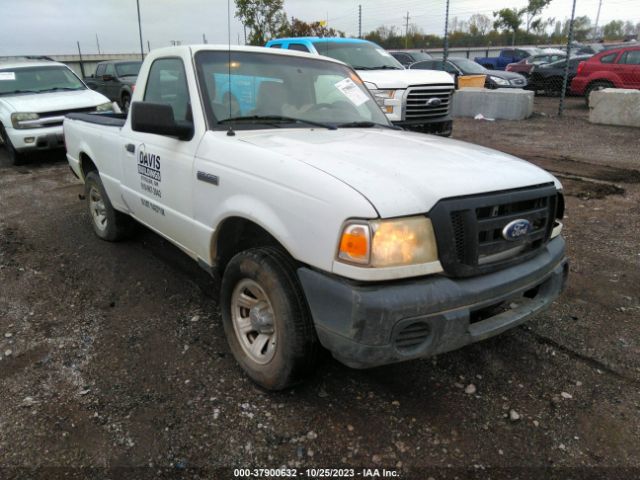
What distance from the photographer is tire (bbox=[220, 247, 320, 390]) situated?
2.39 meters

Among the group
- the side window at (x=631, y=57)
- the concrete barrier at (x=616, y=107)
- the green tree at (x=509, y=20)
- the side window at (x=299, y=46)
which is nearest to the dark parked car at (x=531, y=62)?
the side window at (x=631, y=57)

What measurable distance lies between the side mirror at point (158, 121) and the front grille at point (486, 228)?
5.59 ft

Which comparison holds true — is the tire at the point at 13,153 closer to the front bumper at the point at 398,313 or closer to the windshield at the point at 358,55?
the windshield at the point at 358,55

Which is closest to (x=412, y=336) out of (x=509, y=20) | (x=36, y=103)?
(x=36, y=103)

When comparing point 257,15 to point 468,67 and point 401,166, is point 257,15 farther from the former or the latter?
point 401,166

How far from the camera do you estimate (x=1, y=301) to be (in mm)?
3877

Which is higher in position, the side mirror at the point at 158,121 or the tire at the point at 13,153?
the side mirror at the point at 158,121

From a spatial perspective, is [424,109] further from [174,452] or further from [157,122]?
[174,452]

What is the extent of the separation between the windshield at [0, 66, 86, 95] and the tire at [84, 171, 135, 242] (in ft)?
19.3

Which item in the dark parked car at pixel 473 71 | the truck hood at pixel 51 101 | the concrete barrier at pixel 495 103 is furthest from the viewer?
the dark parked car at pixel 473 71

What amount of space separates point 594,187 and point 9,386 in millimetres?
7065

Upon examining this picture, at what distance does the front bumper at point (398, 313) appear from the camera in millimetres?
2078

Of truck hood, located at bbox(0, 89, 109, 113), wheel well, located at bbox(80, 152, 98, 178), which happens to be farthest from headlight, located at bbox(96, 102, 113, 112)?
wheel well, located at bbox(80, 152, 98, 178)

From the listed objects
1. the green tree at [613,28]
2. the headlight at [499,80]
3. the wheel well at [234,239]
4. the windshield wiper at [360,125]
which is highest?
the green tree at [613,28]
